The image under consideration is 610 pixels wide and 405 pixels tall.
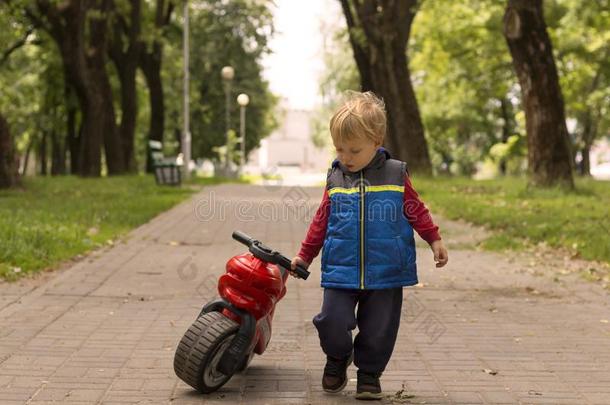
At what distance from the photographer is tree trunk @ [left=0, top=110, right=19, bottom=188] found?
19.4 metres

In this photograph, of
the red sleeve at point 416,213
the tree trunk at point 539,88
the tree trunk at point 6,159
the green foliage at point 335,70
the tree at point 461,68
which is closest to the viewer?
the red sleeve at point 416,213

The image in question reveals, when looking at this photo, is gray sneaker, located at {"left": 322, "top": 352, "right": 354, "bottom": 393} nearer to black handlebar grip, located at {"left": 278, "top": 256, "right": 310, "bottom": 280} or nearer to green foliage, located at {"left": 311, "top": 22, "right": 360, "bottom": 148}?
black handlebar grip, located at {"left": 278, "top": 256, "right": 310, "bottom": 280}

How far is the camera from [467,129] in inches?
2411

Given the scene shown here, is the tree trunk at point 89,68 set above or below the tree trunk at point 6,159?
above

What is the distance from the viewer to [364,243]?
4.75 metres

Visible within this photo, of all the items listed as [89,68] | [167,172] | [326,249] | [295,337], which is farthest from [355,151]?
[89,68]

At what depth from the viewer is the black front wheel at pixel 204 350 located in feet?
15.6

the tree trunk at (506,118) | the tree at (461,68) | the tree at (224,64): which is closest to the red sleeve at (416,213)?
the tree at (461,68)

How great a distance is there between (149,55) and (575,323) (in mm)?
31372

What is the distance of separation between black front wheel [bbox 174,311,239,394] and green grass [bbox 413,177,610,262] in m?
6.31

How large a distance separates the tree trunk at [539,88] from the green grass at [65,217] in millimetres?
6940

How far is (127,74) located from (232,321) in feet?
97.7

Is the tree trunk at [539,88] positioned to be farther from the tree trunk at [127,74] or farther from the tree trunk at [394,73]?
the tree trunk at [127,74]

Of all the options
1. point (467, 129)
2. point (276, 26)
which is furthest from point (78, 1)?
point (467, 129)
